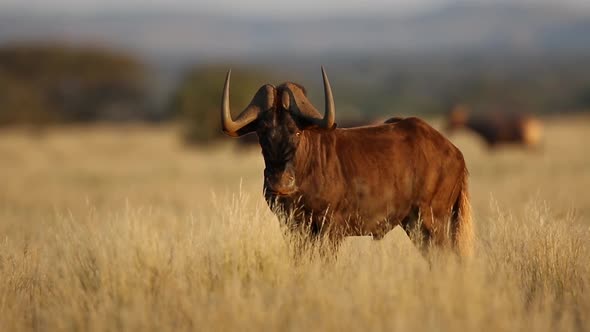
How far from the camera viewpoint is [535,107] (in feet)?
301

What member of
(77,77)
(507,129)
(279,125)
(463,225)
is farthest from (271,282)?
(77,77)

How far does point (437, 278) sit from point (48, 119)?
49432 mm

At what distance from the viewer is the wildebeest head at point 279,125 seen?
21.7 feet

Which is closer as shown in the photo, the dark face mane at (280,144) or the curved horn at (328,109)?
the curved horn at (328,109)

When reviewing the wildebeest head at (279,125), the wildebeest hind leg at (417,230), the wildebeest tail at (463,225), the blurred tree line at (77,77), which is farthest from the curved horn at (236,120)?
the blurred tree line at (77,77)

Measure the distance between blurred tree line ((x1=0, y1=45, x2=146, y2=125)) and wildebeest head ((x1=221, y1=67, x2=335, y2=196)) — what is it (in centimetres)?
5742

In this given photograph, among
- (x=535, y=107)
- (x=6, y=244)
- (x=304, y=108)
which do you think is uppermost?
(x=304, y=108)

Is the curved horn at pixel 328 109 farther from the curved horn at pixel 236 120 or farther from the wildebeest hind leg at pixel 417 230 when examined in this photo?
the wildebeest hind leg at pixel 417 230

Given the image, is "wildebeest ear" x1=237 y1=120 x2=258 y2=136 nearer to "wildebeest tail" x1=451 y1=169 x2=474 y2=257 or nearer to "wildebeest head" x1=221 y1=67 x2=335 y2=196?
"wildebeest head" x1=221 y1=67 x2=335 y2=196

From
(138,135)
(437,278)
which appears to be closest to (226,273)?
(437,278)

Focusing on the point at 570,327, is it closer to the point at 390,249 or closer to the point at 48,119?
the point at 390,249

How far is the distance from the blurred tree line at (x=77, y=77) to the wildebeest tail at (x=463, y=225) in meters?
57.2

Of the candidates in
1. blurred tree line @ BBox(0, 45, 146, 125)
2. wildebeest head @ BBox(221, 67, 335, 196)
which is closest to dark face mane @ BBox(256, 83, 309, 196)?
wildebeest head @ BBox(221, 67, 335, 196)

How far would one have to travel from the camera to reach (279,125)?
6.66 m
